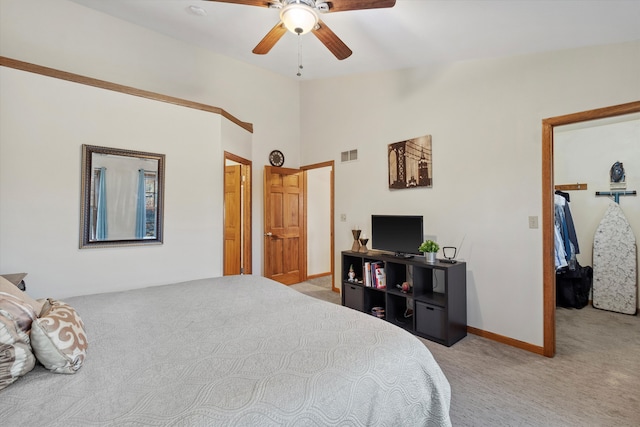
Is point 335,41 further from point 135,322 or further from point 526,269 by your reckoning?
point 526,269

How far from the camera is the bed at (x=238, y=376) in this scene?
2.74 ft

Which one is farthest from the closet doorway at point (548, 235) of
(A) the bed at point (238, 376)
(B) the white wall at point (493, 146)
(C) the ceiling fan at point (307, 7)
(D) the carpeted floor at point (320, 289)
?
(D) the carpeted floor at point (320, 289)

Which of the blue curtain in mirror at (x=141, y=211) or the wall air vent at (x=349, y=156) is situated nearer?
the blue curtain in mirror at (x=141, y=211)

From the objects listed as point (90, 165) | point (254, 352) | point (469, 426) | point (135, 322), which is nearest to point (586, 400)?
point (469, 426)

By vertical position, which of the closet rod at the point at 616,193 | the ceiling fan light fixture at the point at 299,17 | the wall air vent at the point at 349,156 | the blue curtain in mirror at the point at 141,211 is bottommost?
the blue curtain in mirror at the point at 141,211

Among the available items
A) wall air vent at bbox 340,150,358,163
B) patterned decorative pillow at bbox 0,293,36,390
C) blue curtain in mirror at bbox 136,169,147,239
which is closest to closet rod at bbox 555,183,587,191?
wall air vent at bbox 340,150,358,163

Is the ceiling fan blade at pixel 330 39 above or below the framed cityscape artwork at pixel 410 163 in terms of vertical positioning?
above

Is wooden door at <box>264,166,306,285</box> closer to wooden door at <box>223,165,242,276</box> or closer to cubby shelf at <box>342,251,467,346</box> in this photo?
wooden door at <box>223,165,242,276</box>

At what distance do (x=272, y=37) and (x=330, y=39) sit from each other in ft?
1.54

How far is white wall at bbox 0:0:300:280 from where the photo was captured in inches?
119

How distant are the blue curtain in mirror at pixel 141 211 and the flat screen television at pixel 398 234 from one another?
2.48 metres

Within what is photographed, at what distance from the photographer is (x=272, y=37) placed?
240 centimetres

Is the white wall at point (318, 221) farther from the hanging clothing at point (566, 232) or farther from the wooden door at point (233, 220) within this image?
the hanging clothing at point (566, 232)

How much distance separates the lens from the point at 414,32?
9.21 ft
